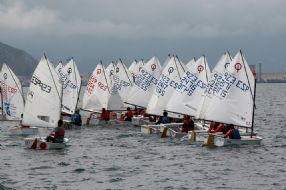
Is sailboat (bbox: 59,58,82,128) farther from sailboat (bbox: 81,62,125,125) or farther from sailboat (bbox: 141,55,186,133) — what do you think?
sailboat (bbox: 141,55,186,133)

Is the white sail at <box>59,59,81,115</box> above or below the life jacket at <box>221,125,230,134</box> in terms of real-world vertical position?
above

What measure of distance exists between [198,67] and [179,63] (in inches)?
165

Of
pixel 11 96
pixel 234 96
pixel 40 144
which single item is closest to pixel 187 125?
pixel 234 96

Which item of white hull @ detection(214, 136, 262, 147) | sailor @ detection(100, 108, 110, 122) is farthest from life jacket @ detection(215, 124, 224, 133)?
sailor @ detection(100, 108, 110, 122)

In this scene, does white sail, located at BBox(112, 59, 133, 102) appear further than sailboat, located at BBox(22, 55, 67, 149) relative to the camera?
Yes

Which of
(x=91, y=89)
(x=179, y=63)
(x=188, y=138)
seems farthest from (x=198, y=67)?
(x=91, y=89)

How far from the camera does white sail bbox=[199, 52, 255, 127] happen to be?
141 feet

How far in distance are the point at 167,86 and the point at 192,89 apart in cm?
429

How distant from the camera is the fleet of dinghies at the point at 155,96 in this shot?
141 ft

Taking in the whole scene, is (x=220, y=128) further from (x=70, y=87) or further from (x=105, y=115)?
(x=70, y=87)

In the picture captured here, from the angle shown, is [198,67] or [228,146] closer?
[228,146]

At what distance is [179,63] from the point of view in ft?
178

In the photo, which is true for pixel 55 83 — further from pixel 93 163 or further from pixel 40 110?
pixel 93 163

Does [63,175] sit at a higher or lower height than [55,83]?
lower
